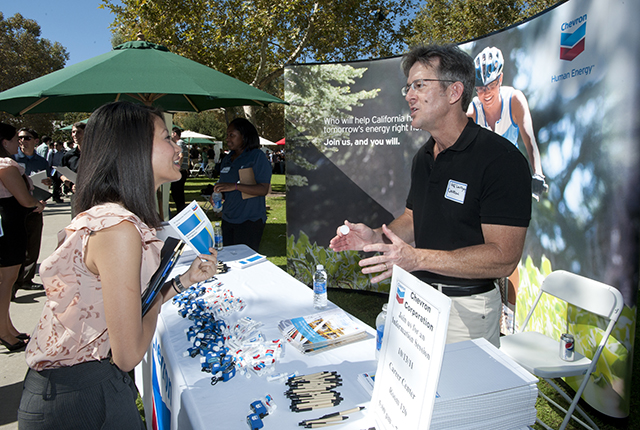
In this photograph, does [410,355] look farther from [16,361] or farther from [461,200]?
[16,361]

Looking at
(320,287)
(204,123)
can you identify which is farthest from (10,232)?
(204,123)

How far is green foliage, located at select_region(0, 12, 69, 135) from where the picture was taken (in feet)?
86.3

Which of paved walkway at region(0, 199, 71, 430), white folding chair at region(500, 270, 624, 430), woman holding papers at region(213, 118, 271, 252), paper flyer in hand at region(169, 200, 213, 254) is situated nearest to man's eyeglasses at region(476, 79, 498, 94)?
white folding chair at region(500, 270, 624, 430)

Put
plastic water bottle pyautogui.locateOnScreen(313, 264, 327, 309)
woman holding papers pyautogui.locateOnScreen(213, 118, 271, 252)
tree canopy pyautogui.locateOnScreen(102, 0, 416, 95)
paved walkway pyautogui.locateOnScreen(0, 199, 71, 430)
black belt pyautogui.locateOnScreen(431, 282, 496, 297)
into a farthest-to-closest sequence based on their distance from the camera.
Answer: tree canopy pyautogui.locateOnScreen(102, 0, 416, 95) → woman holding papers pyautogui.locateOnScreen(213, 118, 271, 252) → paved walkway pyautogui.locateOnScreen(0, 199, 71, 430) → plastic water bottle pyautogui.locateOnScreen(313, 264, 327, 309) → black belt pyautogui.locateOnScreen(431, 282, 496, 297)

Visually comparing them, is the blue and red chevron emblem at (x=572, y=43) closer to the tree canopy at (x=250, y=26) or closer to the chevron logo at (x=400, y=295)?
the chevron logo at (x=400, y=295)

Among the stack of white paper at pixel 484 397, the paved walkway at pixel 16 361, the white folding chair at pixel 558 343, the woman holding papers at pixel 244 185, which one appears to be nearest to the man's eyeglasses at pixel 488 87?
the white folding chair at pixel 558 343

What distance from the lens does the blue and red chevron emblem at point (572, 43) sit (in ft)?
8.27

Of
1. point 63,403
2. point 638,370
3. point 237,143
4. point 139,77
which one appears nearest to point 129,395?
point 63,403

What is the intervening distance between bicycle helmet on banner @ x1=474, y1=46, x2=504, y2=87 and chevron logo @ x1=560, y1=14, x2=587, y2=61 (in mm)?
697

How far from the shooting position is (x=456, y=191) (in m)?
1.75

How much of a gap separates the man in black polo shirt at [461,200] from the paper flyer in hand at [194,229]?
574 mm

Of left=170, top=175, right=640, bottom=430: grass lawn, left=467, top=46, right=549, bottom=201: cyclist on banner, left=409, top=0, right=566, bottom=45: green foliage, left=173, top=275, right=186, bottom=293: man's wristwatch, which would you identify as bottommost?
left=170, top=175, right=640, bottom=430: grass lawn

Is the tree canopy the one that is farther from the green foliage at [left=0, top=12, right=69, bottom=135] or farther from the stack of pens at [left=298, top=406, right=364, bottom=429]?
the green foliage at [left=0, top=12, right=69, bottom=135]

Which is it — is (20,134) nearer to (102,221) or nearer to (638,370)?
(102,221)
